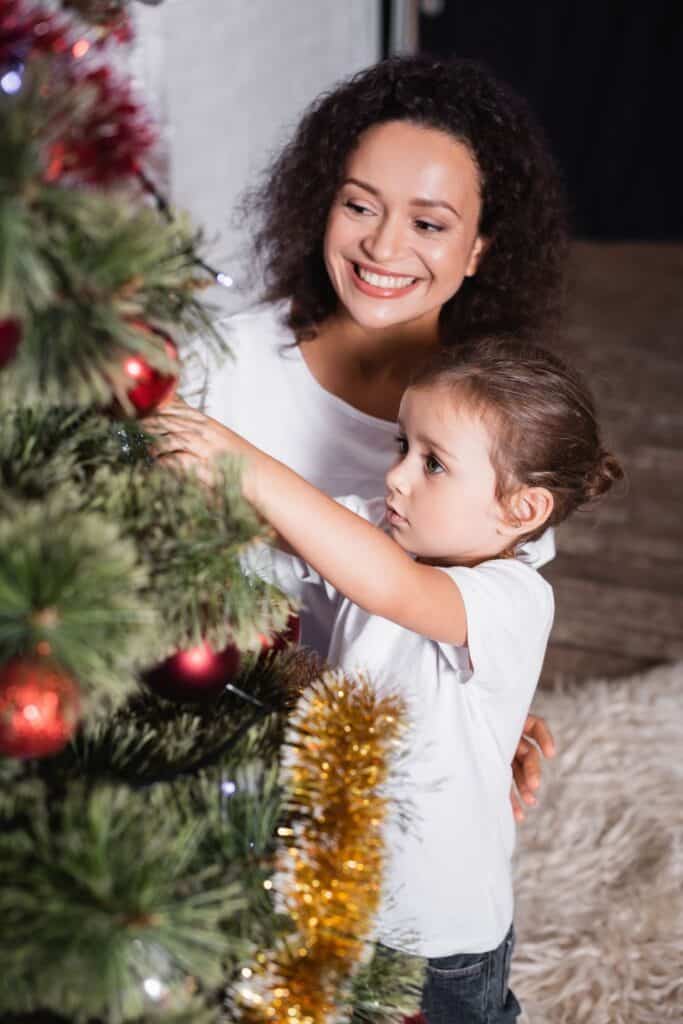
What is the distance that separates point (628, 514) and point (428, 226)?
1637 millimetres

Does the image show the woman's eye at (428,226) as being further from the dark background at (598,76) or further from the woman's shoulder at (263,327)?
the dark background at (598,76)

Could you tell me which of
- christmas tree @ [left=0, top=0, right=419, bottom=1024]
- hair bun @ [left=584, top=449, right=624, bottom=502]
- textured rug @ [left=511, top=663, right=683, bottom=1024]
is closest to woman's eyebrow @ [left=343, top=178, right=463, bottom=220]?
hair bun @ [left=584, top=449, right=624, bottom=502]

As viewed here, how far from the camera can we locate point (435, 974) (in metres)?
1.01

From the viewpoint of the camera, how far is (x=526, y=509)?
39.2 inches

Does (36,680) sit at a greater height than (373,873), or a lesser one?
greater

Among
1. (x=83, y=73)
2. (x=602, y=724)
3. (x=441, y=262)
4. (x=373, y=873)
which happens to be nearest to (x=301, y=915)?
(x=373, y=873)

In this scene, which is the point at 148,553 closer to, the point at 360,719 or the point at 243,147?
the point at 360,719

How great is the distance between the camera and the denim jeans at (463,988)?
3.31 feet

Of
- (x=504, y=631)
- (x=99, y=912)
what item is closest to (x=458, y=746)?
(x=504, y=631)

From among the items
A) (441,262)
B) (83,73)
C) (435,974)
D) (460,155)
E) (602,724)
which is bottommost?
(602,724)

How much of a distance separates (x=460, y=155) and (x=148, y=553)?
82cm

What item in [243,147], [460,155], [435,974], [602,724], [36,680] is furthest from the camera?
[243,147]

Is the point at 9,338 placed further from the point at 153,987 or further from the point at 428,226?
the point at 428,226

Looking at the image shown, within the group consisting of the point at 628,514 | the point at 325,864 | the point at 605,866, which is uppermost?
the point at 325,864
